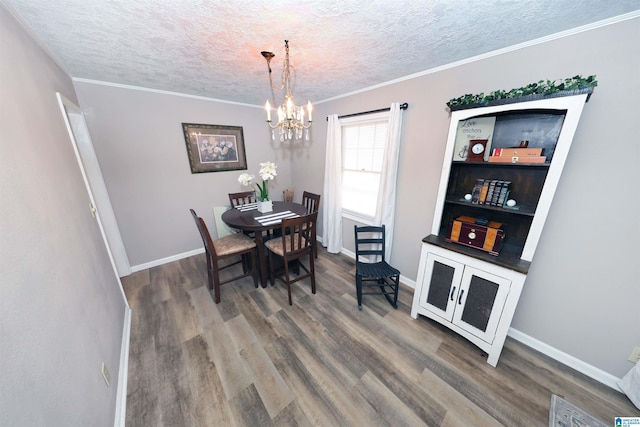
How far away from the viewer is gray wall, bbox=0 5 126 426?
691mm

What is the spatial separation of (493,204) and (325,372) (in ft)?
6.21

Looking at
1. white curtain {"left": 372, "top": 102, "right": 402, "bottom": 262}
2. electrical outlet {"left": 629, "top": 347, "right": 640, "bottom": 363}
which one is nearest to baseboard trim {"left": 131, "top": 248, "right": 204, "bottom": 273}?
white curtain {"left": 372, "top": 102, "right": 402, "bottom": 262}

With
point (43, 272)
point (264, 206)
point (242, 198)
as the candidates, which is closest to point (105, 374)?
point (43, 272)

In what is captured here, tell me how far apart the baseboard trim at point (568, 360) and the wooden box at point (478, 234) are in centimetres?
92

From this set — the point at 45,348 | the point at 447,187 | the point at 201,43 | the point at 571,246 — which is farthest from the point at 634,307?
the point at 201,43

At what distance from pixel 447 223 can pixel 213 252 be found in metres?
2.45

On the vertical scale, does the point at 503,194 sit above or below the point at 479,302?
above

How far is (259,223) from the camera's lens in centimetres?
227

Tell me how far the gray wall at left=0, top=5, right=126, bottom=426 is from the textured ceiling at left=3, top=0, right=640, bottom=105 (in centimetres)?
34

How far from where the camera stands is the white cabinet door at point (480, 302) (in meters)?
1.51

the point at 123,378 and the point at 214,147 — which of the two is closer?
the point at 123,378

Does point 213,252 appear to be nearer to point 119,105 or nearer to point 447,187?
point 119,105

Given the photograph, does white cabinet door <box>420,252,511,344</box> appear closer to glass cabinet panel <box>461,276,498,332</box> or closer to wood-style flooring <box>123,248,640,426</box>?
glass cabinet panel <box>461,276,498,332</box>

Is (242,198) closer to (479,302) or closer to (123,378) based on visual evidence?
(123,378)
